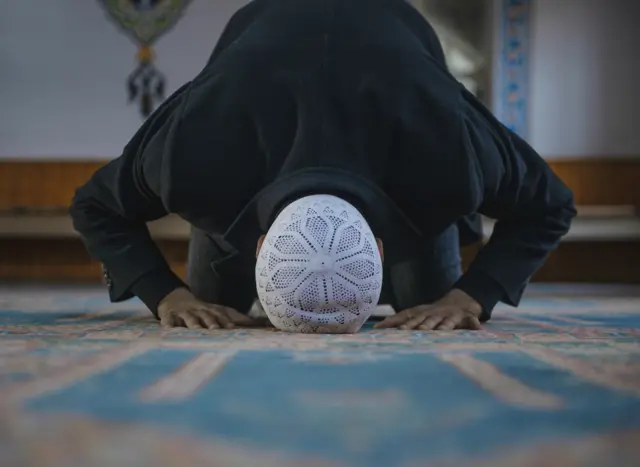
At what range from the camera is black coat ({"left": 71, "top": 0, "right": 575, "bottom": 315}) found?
4.28 ft

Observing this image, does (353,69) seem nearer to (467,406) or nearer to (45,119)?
(467,406)

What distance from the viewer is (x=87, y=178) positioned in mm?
4867

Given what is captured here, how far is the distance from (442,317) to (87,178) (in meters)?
3.76

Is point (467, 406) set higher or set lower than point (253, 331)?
higher

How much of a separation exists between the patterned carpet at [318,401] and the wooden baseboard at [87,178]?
12.5 ft

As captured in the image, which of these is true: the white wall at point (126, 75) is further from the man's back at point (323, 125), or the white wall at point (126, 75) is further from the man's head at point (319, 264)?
the man's head at point (319, 264)

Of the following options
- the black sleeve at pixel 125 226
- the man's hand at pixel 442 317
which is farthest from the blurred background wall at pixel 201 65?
the man's hand at pixel 442 317

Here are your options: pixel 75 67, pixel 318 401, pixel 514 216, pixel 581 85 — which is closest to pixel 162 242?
pixel 75 67

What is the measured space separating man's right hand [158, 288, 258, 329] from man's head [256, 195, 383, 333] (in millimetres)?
242

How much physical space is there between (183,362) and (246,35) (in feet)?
2.35

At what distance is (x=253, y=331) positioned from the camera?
4.64ft

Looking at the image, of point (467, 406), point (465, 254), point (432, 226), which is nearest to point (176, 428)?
point (467, 406)

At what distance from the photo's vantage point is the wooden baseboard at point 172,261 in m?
4.85

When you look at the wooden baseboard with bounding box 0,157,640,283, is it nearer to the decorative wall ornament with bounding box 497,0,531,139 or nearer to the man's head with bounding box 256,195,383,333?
the decorative wall ornament with bounding box 497,0,531,139
